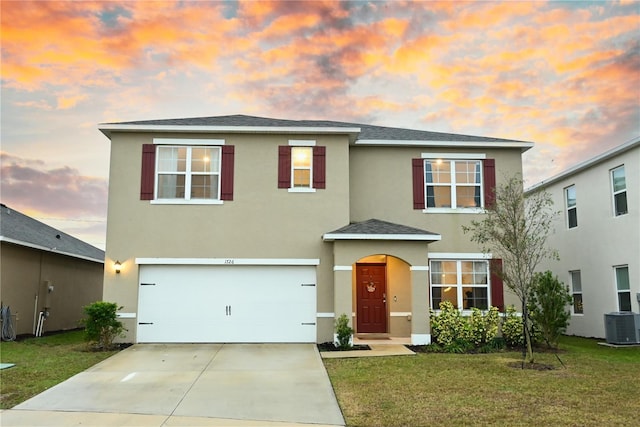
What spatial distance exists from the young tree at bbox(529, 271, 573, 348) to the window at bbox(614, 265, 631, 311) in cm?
274

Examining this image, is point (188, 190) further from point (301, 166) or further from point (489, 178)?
point (489, 178)

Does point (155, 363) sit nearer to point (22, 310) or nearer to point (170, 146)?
point (170, 146)

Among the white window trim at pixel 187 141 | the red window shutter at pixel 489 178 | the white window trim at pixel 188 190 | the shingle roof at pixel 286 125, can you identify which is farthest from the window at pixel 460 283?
the white window trim at pixel 187 141

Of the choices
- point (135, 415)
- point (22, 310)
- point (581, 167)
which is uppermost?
point (581, 167)

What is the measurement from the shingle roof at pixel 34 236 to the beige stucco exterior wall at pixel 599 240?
17.5 meters

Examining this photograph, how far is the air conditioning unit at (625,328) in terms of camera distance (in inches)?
552

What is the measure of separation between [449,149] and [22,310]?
14.0 metres

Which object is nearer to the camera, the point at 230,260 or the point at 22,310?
the point at 230,260

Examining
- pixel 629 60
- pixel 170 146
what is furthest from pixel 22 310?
pixel 629 60

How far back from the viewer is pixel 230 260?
1459cm

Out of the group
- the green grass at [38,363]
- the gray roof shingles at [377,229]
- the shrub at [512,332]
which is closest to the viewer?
the green grass at [38,363]

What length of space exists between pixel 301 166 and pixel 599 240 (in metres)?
9.57

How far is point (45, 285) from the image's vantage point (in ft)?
58.9

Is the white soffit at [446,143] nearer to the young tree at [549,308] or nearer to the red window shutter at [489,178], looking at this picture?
the red window shutter at [489,178]
